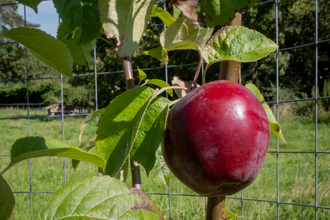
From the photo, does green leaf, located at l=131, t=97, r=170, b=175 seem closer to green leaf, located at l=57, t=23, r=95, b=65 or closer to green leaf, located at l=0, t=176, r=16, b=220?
green leaf, located at l=0, t=176, r=16, b=220

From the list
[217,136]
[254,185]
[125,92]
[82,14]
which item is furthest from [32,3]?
[254,185]

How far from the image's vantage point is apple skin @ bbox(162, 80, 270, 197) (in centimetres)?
25

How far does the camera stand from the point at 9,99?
1120cm

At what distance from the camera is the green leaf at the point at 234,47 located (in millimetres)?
290

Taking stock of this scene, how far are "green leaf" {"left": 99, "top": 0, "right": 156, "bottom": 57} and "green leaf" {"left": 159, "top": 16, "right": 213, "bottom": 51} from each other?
0.04 meters

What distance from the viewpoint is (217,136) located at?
0.25 metres

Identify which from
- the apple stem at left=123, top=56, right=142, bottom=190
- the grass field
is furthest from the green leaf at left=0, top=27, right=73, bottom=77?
the grass field

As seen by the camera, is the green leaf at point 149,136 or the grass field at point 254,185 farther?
the grass field at point 254,185

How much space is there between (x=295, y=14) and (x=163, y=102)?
7.67 metres

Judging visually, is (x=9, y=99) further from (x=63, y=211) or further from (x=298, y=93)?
(x=63, y=211)

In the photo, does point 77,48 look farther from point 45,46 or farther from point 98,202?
point 98,202

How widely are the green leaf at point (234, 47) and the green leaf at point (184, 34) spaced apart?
0.04 feet

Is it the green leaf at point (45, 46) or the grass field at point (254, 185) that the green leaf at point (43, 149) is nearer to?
the green leaf at point (45, 46)

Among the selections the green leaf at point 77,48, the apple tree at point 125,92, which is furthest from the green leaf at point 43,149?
the green leaf at point 77,48
